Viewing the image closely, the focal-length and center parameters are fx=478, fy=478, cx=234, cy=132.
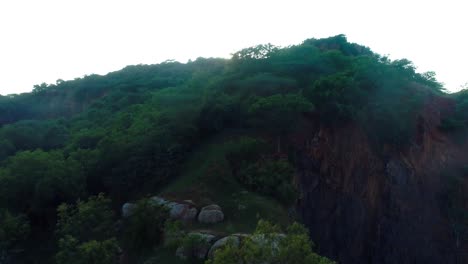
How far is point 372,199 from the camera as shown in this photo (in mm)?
19078

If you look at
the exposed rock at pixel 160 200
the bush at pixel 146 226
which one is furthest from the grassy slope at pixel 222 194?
the bush at pixel 146 226

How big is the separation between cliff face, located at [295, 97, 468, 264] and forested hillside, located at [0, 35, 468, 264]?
5 centimetres

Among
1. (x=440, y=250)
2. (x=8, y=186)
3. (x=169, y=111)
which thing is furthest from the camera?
(x=440, y=250)

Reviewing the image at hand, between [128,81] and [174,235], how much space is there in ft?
82.8

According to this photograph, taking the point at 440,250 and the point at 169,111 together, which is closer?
the point at 169,111

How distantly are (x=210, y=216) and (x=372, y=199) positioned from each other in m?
8.71

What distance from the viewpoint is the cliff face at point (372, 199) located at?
17.6 meters

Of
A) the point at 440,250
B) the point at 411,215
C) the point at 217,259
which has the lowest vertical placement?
the point at 440,250

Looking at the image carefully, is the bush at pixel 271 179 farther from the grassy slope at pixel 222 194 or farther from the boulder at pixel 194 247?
the boulder at pixel 194 247

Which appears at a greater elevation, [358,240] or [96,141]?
[96,141]

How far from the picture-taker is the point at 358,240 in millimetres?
18328

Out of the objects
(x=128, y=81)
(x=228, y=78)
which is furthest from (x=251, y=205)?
(x=128, y=81)

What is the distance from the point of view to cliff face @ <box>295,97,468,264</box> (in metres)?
17.6

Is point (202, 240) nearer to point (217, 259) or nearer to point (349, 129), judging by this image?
point (217, 259)
